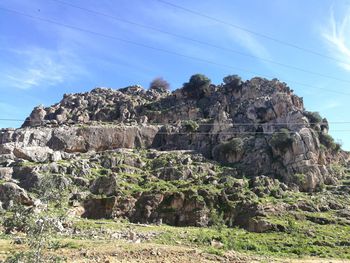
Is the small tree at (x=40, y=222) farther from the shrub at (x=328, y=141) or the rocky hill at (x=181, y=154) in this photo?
the shrub at (x=328, y=141)

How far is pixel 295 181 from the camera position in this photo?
60031 millimetres

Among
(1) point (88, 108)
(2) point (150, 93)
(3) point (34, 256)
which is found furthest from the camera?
(2) point (150, 93)

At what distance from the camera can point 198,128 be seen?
79.7 meters

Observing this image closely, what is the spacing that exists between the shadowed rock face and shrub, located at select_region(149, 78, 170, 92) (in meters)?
14.2

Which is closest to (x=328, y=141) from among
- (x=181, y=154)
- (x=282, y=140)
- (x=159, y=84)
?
Result: (x=282, y=140)

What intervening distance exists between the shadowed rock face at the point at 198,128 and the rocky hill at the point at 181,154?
203mm

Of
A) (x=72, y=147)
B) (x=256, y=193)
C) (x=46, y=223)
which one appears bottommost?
(x=46, y=223)

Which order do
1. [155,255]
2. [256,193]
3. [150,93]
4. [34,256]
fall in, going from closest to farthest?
[34,256] → [155,255] → [256,193] → [150,93]

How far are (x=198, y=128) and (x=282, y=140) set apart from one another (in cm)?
1965

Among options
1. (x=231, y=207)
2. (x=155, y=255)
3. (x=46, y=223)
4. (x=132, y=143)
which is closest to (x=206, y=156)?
(x=132, y=143)

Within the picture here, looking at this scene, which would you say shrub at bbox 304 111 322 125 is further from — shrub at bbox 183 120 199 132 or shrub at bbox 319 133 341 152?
shrub at bbox 183 120 199 132

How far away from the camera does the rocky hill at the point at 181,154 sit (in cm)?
5162

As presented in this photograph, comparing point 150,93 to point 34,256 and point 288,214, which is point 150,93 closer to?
point 288,214

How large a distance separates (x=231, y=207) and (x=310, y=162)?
59.5 feet
